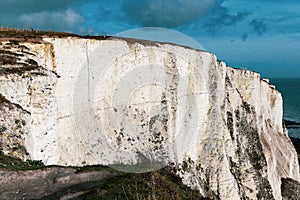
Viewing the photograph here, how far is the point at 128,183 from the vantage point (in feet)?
39.6

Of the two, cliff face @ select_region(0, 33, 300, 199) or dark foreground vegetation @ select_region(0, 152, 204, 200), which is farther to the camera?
cliff face @ select_region(0, 33, 300, 199)

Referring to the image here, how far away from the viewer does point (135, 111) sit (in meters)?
22.2

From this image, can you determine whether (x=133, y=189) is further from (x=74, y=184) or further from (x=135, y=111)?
(x=135, y=111)

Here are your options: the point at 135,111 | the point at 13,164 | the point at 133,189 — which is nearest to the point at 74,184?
the point at 133,189

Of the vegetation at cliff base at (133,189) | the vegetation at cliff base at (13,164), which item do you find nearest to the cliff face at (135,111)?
the vegetation at cliff base at (13,164)

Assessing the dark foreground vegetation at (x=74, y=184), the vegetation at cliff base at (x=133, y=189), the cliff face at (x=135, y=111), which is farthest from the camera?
the cliff face at (x=135, y=111)

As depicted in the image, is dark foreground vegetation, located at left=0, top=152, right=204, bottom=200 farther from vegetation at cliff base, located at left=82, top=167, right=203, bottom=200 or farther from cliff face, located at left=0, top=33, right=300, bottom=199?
cliff face, located at left=0, top=33, right=300, bottom=199

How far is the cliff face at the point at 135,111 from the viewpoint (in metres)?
16.7

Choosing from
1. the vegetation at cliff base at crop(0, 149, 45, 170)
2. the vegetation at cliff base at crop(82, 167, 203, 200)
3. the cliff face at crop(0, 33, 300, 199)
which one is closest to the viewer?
the vegetation at cliff base at crop(82, 167, 203, 200)

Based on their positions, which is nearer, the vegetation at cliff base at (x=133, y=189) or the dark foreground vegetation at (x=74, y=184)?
the vegetation at cliff base at (x=133, y=189)

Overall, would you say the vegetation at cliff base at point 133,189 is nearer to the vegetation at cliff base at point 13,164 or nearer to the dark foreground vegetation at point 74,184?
the dark foreground vegetation at point 74,184

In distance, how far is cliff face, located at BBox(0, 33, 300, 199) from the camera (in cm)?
1667

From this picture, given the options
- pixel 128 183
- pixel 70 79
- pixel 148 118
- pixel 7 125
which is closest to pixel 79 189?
pixel 128 183

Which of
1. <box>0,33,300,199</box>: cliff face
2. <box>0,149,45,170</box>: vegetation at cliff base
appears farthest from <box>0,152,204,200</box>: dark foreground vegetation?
<box>0,33,300,199</box>: cliff face
